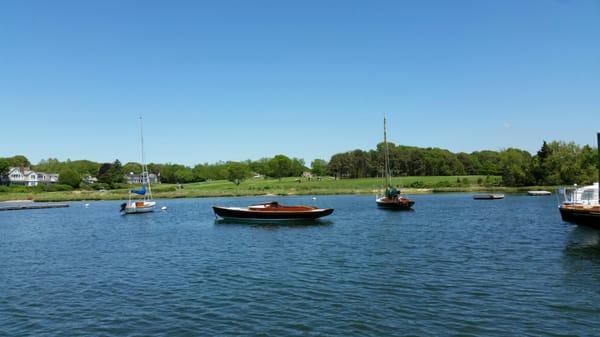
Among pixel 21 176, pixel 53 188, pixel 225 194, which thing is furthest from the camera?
pixel 21 176

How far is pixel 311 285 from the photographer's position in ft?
64.2

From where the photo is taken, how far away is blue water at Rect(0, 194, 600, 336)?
14.2 metres

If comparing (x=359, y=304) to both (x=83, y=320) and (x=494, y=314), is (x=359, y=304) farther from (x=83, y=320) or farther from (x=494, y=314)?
(x=83, y=320)

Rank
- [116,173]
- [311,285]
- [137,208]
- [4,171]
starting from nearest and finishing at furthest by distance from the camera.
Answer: [311,285]
[137,208]
[4,171]
[116,173]

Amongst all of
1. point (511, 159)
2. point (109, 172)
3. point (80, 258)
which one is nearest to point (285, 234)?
point (80, 258)

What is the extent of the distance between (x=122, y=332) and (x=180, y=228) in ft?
115

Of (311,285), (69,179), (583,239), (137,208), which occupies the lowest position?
(583,239)

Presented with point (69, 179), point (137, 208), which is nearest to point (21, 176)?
point (69, 179)

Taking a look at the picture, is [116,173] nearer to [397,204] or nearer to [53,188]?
[53,188]

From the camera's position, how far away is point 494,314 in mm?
14656

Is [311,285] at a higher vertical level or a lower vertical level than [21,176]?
lower

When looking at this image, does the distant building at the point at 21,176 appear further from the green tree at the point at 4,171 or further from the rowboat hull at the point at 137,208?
the rowboat hull at the point at 137,208

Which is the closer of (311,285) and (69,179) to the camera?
(311,285)

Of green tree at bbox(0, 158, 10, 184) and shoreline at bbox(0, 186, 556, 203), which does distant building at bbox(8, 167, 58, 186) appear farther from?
shoreline at bbox(0, 186, 556, 203)
